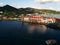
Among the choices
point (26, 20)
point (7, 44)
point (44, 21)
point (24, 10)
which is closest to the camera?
point (7, 44)

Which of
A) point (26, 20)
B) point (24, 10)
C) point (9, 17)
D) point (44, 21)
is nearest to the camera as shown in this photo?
point (44, 21)

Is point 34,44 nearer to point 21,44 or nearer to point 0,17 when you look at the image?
point 21,44

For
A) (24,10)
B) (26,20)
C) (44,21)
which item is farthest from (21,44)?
(24,10)

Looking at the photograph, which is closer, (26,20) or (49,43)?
(49,43)

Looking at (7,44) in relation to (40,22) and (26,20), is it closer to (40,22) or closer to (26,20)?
(40,22)

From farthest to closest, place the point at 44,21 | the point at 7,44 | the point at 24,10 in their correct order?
the point at 24,10 → the point at 44,21 → the point at 7,44

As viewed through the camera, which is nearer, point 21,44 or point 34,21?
point 21,44

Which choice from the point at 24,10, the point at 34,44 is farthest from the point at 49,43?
the point at 24,10

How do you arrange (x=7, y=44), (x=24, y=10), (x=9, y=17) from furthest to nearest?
1. (x=24, y=10)
2. (x=9, y=17)
3. (x=7, y=44)

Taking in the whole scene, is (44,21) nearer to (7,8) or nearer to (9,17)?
(9,17)
